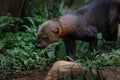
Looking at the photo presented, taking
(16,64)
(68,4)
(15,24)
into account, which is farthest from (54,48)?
(68,4)

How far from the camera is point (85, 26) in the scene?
821 centimetres

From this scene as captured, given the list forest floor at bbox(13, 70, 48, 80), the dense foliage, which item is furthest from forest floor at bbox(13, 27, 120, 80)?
the dense foliage

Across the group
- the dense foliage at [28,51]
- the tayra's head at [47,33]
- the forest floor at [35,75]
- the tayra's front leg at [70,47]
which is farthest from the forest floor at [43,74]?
the tayra's front leg at [70,47]

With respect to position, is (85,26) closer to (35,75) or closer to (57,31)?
(57,31)

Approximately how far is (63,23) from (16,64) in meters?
1.32

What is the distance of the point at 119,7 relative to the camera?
28.6 feet

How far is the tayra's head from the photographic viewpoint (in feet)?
25.9

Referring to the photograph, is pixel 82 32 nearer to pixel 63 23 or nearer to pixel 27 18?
pixel 63 23

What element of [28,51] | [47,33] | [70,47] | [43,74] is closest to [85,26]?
[70,47]

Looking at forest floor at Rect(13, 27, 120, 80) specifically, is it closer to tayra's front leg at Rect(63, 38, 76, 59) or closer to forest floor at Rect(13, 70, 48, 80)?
forest floor at Rect(13, 70, 48, 80)

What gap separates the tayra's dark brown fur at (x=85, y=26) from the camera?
314 inches

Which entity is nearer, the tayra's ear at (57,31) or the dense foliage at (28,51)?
the dense foliage at (28,51)

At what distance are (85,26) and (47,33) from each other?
816 millimetres

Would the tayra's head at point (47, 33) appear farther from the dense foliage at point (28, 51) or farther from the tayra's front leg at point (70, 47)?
the tayra's front leg at point (70, 47)
